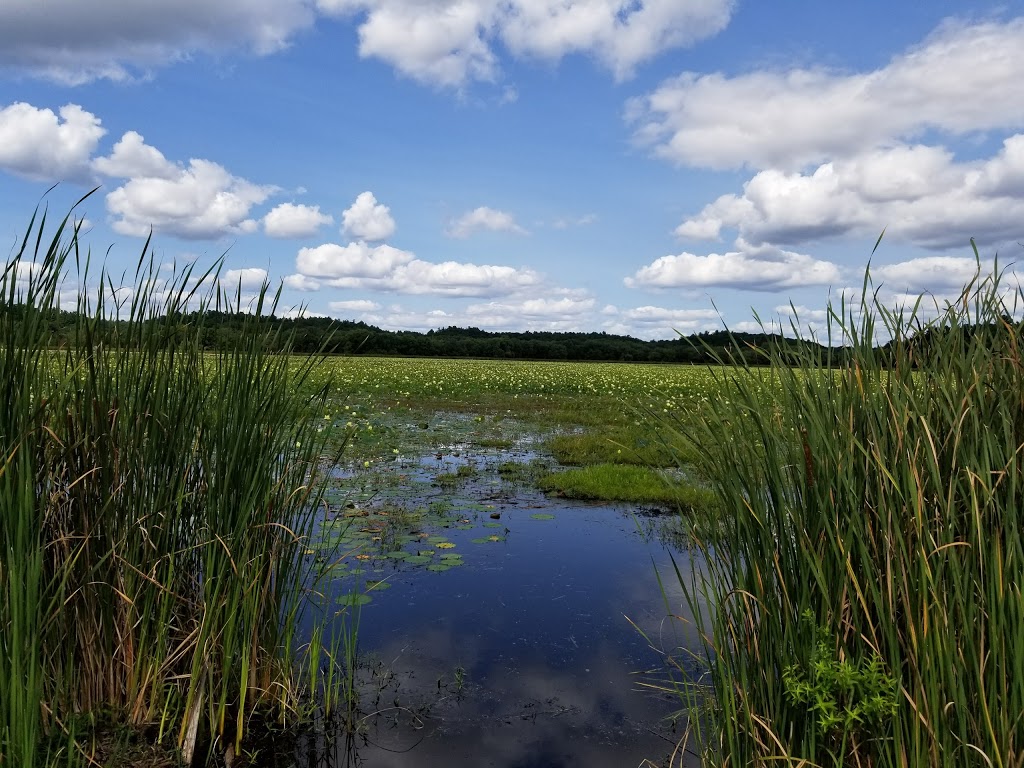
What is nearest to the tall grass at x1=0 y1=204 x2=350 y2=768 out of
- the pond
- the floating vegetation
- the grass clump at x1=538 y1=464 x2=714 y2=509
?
the pond

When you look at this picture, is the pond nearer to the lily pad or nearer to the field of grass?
the lily pad

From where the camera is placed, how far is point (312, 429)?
12.3 ft

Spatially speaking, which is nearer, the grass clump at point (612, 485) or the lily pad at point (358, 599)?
the lily pad at point (358, 599)

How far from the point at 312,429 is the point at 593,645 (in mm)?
2450

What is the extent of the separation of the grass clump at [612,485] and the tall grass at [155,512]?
5.72 m

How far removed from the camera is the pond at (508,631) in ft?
11.8

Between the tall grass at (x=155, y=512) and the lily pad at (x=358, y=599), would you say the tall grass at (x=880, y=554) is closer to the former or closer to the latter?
the tall grass at (x=155, y=512)

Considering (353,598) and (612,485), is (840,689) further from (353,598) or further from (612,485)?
(612,485)

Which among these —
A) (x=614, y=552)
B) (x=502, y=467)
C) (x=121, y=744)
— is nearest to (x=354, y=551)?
(x=614, y=552)

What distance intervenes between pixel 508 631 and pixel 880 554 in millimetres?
3179

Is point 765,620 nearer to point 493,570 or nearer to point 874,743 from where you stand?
point 874,743

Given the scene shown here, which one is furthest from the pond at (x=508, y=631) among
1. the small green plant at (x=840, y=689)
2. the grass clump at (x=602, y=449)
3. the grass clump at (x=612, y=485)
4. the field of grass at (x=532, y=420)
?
the grass clump at (x=602, y=449)

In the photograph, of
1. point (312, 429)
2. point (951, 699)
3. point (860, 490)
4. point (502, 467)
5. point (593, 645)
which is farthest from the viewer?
point (502, 467)

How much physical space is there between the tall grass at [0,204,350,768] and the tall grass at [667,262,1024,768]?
2052mm
